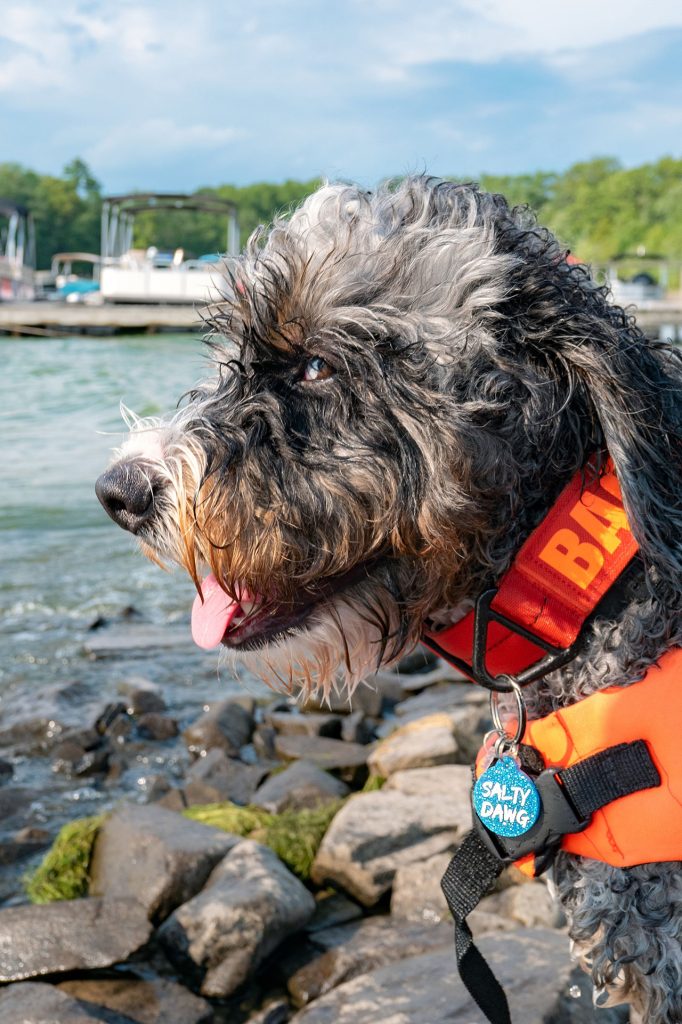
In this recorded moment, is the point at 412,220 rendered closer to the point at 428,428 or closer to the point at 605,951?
the point at 428,428

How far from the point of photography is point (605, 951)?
3.21 metres

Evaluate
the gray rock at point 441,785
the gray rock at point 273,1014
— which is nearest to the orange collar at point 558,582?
the gray rock at point 273,1014

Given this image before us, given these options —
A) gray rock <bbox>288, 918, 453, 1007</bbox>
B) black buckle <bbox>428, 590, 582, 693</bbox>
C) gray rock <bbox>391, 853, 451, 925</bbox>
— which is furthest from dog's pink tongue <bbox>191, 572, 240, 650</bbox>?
gray rock <bbox>391, 853, 451, 925</bbox>

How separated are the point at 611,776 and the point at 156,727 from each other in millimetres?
6846

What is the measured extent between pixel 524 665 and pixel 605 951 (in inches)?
34.7

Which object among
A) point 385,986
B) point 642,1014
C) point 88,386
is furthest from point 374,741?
point 88,386

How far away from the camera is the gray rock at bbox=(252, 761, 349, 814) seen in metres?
7.76

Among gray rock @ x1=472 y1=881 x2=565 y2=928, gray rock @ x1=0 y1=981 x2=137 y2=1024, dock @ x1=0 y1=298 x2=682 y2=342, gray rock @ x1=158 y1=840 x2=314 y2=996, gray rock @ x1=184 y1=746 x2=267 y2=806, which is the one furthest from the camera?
dock @ x1=0 y1=298 x2=682 y2=342

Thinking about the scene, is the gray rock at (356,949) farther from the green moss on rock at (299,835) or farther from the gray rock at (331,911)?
the green moss on rock at (299,835)

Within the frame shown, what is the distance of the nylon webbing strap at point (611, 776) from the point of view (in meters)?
3.18

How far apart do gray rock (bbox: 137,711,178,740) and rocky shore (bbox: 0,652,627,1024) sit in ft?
2.71

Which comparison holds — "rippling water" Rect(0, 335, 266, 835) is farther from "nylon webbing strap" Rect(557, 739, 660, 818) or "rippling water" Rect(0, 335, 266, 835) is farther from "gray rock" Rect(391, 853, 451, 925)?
"gray rock" Rect(391, 853, 451, 925)

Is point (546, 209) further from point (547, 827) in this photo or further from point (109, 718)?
point (547, 827)

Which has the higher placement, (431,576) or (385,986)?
(431,576)
